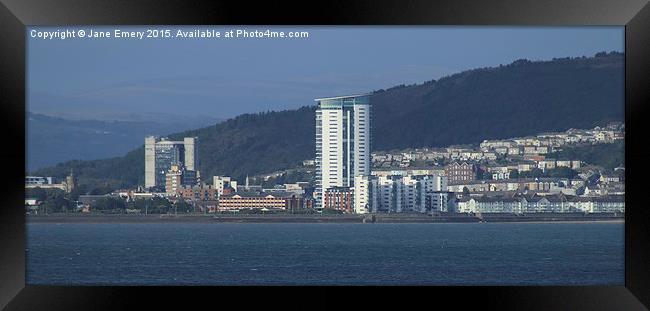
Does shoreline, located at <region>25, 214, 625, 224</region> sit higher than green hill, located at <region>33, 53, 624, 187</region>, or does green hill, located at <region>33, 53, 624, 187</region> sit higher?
green hill, located at <region>33, 53, 624, 187</region>

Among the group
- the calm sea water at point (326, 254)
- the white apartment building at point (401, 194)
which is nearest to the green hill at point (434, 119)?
the white apartment building at point (401, 194)

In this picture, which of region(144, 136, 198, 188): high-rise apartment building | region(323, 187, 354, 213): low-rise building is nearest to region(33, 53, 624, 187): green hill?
region(144, 136, 198, 188): high-rise apartment building

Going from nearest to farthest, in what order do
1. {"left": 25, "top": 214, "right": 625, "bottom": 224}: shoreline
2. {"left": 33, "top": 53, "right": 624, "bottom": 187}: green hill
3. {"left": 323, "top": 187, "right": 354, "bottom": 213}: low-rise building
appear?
{"left": 25, "top": 214, "right": 625, "bottom": 224}: shoreline, {"left": 323, "top": 187, "right": 354, "bottom": 213}: low-rise building, {"left": 33, "top": 53, "right": 624, "bottom": 187}: green hill

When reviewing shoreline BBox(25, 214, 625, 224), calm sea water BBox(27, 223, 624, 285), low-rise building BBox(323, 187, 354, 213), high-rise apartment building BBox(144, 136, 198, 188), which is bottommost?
calm sea water BBox(27, 223, 624, 285)

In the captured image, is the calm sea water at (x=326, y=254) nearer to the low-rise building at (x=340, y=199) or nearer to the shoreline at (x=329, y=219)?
the shoreline at (x=329, y=219)

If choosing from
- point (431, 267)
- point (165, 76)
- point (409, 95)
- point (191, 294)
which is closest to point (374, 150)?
point (409, 95)

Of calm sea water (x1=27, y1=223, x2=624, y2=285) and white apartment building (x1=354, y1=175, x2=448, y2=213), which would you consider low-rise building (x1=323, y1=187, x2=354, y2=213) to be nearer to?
white apartment building (x1=354, y1=175, x2=448, y2=213)
